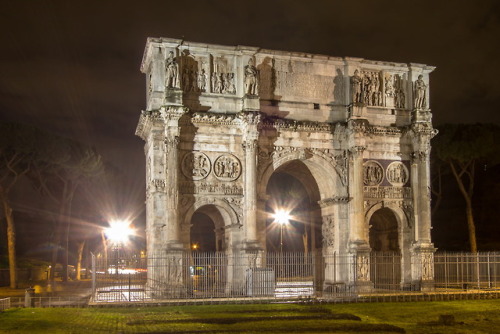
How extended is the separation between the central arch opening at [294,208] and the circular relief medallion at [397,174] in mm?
3189

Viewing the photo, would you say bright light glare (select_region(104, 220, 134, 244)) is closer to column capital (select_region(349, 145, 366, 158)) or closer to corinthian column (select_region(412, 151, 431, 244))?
column capital (select_region(349, 145, 366, 158))

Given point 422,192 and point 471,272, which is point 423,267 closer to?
point 422,192

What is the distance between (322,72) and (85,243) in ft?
96.7

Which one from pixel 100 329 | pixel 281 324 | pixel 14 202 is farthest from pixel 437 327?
pixel 14 202

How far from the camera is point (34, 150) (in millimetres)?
35844

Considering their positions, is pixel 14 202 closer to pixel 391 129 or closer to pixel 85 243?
pixel 85 243

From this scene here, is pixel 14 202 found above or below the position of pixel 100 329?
above

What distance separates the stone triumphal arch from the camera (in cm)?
2464

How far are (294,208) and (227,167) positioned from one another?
70.5 feet

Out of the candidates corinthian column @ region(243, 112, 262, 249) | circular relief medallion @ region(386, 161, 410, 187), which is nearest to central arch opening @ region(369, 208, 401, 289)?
circular relief medallion @ region(386, 161, 410, 187)

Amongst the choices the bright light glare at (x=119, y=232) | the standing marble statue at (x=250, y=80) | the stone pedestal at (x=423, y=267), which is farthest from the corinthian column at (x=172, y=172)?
the stone pedestal at (x=423, y=267)

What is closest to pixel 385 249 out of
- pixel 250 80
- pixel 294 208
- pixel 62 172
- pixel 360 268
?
pixel 360 268

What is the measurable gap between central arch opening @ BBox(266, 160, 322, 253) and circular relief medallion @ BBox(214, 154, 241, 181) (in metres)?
2.51

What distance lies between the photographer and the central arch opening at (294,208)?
2834cm
